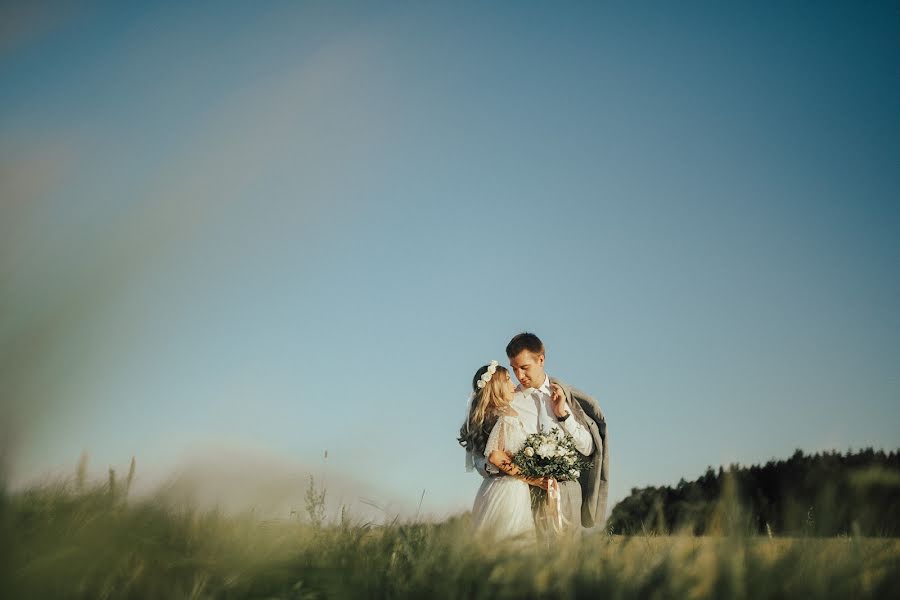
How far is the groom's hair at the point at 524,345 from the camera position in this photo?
8.73m

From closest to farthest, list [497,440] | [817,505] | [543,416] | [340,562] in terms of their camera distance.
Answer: [817,505], [340,562], [497,440], [543,416]

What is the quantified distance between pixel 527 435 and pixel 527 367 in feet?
2.80

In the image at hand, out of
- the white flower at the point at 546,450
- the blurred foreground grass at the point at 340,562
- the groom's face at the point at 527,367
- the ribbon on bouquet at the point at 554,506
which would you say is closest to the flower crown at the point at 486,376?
Answer: the groom's face at the point at 527,367

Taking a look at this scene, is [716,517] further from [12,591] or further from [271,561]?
[12,591]

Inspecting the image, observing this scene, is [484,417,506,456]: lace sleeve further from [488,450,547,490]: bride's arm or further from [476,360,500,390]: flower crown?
[476,360,500,390]: flower crown

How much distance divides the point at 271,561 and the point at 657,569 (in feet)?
4.97

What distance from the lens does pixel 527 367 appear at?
28.5 feet

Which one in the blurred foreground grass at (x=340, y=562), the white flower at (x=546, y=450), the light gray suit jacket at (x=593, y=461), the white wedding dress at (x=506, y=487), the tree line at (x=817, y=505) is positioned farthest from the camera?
the light gray suit jacket at (x=593, y=461)

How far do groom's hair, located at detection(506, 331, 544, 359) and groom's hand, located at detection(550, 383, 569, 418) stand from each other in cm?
57

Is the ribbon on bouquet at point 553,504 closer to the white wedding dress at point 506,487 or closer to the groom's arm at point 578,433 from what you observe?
the white wedding dress at point 506,487

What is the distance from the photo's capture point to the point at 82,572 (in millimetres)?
2250

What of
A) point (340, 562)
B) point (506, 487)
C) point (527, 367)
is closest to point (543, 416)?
point (527, 367)

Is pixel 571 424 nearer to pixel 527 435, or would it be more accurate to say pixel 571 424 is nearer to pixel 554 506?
pixel 527 435

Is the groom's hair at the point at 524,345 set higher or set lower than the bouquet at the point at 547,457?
higher
